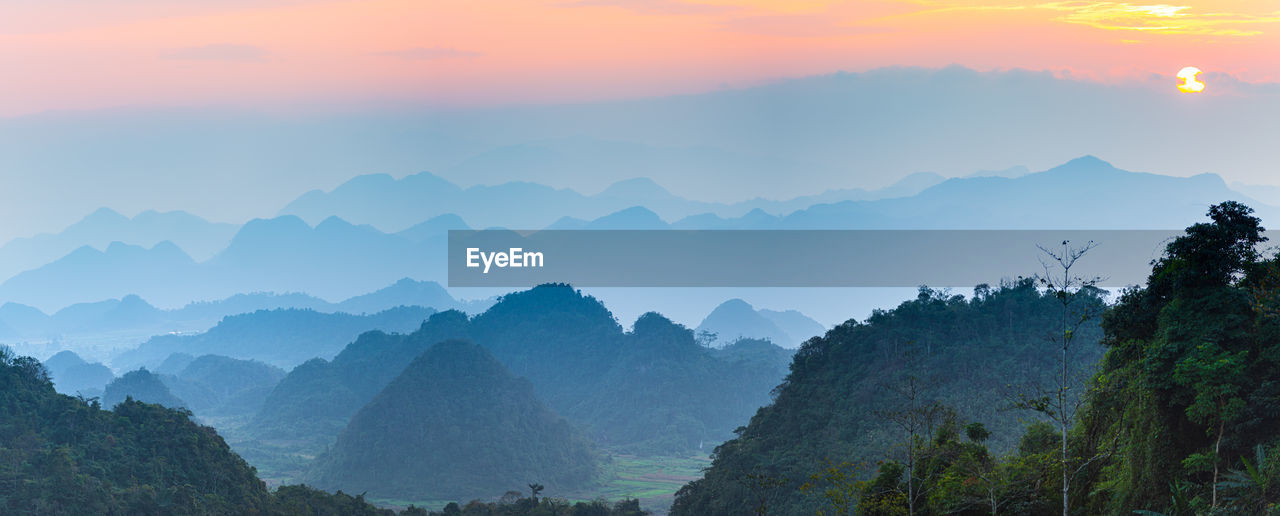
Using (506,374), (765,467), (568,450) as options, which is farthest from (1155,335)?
(506,374)

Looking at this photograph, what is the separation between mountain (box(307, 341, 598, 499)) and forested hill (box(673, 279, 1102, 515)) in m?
34.1

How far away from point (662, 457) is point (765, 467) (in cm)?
5435

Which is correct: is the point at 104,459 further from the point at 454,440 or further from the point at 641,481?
the point at 641,481

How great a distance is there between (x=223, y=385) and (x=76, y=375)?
30.4 metres

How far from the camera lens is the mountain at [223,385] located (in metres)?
132

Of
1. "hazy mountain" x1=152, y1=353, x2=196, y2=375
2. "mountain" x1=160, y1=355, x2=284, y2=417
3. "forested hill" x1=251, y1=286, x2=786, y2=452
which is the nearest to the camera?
"forested hill" x1=251, y1=286, x2=786, y2=452

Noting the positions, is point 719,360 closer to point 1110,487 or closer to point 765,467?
point 765,467

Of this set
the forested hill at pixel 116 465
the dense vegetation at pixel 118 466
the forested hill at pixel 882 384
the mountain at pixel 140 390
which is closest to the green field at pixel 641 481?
the forested hill at pixel 882 384

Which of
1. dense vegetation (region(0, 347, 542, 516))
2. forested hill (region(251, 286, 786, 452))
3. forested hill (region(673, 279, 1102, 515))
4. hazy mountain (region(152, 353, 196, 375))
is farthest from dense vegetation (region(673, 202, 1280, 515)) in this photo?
hazy mountain (region(152, 353, 196, 375))

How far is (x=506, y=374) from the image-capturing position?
102 metres

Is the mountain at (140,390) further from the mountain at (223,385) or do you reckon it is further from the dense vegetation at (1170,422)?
the dense vegetation at (1170,422)

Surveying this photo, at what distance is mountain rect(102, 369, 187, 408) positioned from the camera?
11562cm

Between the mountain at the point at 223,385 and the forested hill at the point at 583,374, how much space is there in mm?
12700

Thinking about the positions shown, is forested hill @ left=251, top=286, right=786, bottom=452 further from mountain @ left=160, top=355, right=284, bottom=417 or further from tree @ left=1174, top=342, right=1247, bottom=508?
tree @ left=1174, top=342, right=1247, bottom=508
